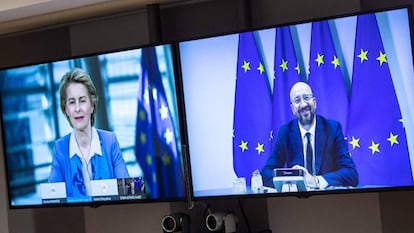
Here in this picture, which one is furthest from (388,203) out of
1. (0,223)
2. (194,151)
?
(0,223)

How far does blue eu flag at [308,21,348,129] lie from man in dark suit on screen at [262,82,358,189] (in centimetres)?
4

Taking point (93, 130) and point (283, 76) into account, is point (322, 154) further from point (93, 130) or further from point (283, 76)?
point (93, 130)

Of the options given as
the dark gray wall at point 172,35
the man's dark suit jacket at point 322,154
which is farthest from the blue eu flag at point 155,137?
the man's dark suit jacket at point 322,154

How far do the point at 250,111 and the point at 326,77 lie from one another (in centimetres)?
45

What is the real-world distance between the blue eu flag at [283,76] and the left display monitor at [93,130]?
599 millimetres

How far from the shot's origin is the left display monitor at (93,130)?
3820 millimetres

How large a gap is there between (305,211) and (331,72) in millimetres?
915

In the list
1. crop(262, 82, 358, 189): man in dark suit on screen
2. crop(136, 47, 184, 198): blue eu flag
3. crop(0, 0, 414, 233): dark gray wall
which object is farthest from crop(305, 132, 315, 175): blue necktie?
crop(136, 47, 184, 198): blue eu flag

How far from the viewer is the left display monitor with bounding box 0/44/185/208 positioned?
150 inches

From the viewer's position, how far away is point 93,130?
3990 mm

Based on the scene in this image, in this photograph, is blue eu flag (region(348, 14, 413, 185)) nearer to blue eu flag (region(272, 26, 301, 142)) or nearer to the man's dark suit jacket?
the man's dark suit jacket

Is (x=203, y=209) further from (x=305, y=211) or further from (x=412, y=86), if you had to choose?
(x=412, y=86)

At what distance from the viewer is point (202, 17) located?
4145 mm

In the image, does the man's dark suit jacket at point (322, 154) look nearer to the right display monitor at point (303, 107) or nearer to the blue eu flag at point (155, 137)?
the right display monitor at point (303, 107)
